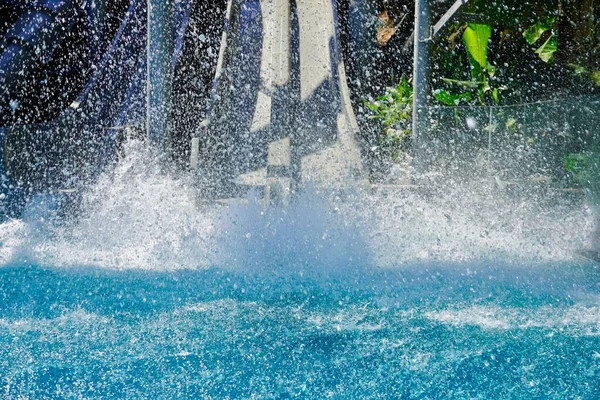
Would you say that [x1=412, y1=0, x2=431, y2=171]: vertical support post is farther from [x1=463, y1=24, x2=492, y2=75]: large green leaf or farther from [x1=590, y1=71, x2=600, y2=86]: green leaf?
[x1=590, y1=71, x2=600, y2=86]: green leaf

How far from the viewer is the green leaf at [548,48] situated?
680 centimetres

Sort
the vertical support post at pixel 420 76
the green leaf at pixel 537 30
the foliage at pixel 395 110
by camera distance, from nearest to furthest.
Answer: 1. the vertical support post at pixel 420 76
2. the green leaf at pixel 537 30
3. the foliage at pixel 395 110

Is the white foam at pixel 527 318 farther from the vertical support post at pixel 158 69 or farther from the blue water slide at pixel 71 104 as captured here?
the blue water slide at pixel 71 104

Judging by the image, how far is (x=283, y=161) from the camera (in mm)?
6344

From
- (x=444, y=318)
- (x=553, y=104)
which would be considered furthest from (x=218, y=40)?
(x=444, y=318)

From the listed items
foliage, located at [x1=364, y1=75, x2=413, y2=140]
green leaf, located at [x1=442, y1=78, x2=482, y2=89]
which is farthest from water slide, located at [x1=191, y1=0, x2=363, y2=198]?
green leaf, located at [x1=442, y1=78, x2=482, y2=89]

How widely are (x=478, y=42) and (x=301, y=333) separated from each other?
5.33m

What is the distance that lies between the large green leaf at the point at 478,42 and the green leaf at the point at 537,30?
0.49 metres

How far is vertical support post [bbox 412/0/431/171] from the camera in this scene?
589 centimetres

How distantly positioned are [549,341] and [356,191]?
3.25m

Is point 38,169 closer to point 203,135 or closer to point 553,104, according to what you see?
point 203,135

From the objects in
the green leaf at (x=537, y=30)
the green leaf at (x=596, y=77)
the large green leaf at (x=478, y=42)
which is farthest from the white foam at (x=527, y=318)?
the large green leaf at (x=478, y=42)

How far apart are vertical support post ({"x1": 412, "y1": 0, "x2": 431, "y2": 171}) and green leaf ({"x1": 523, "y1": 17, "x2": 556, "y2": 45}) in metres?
1.40

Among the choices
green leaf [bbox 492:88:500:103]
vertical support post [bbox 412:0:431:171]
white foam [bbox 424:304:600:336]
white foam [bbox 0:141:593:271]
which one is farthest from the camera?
green leaf [bbox 492:88:500:103]
